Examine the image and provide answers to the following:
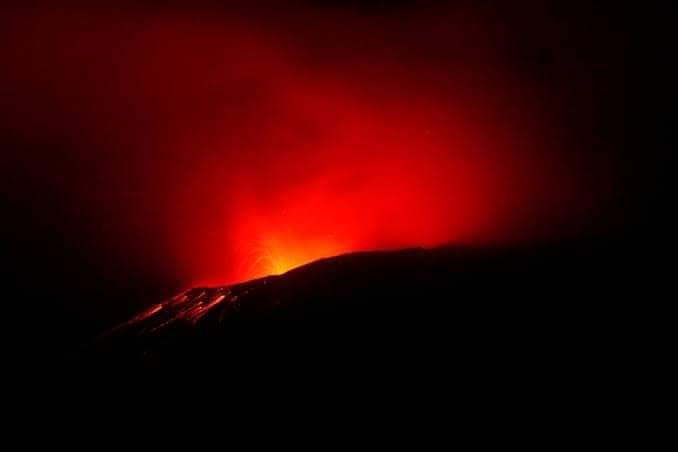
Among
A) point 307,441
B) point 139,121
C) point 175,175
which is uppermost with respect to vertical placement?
point 139,121

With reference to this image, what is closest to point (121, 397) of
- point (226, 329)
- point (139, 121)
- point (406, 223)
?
point (226, 329)

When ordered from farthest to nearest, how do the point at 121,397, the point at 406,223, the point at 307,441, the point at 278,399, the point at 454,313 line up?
the point at 406,223 < the point at 454,313 < the point at 121,397 < the point at 278,399 < the point at 307,441

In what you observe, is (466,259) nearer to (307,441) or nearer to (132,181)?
(307,441)

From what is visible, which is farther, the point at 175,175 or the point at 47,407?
the point at 175,175

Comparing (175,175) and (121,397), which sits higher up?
(175,175)

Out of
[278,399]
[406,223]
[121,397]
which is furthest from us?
[406,223]

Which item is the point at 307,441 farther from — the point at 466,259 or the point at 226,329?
the point at 466,259

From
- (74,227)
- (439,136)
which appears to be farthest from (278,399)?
(74,227)
